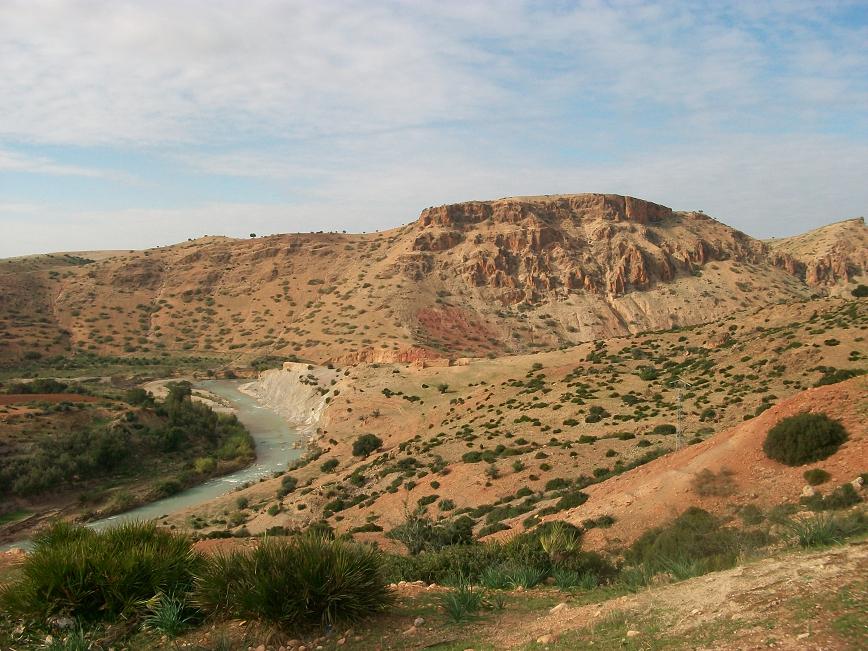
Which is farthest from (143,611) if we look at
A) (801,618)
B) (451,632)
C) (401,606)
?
(801,618)

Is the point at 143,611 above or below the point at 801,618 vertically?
below

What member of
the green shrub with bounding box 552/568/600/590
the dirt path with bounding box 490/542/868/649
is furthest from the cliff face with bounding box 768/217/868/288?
the dirt path with bounding box 490/542/868/649

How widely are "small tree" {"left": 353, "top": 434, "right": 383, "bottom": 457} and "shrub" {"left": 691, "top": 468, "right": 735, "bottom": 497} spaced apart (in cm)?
2824

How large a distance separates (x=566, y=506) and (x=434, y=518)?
6870 millimetres

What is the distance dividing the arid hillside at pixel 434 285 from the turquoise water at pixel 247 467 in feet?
43.0

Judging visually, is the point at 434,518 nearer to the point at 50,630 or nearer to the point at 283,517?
the point at 283,517

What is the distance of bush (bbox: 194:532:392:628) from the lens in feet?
22.8

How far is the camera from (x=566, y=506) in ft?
58.9

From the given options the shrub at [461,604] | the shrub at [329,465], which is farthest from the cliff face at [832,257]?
the shrub at [461,604]

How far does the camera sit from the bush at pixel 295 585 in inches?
274

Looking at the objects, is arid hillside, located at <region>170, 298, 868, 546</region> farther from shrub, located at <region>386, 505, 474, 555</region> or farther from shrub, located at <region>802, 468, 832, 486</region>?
shrub, located at <region>386, 505, 474, 555</region>

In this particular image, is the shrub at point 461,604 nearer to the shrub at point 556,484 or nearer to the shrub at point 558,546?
the shrub at point 558,546

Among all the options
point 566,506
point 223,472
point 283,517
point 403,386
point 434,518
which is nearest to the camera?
point 566,506

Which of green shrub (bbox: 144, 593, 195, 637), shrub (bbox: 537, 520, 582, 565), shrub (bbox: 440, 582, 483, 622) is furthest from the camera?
shrub (bbox: 537, 520, 582, 565)
